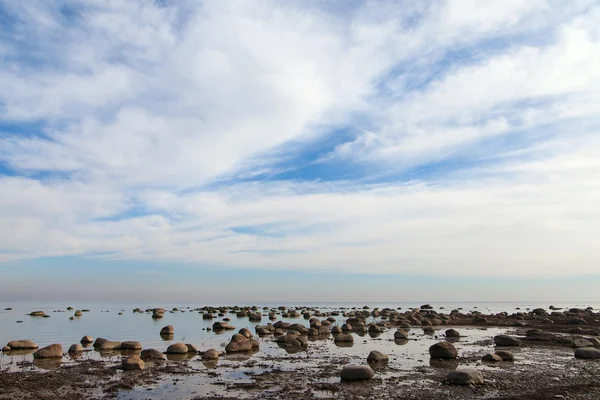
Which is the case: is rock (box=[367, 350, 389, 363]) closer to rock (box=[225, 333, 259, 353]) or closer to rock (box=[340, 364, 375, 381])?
rock (box=[340, 364, 375, 381])

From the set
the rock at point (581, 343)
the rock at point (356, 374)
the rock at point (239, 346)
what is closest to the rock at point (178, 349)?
the rock at point (239, 346)

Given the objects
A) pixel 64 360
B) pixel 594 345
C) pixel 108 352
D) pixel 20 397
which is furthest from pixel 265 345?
pixel 594 345

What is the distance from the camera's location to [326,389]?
1769 cm

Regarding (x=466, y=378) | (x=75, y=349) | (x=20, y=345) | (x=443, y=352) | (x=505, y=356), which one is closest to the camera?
(x=466, y=378)

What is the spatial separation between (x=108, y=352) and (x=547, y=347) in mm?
29365

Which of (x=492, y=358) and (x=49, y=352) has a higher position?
(x=49, y=352)

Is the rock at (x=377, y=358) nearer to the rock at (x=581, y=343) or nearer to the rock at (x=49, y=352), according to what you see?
the rock at (x=581, y=343)

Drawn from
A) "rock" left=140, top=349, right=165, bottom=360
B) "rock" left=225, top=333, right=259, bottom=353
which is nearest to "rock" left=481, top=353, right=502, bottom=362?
"rock" left=225, top=333, right=259, bottom=353

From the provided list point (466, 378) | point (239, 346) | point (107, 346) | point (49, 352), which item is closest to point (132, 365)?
point (49, 352)

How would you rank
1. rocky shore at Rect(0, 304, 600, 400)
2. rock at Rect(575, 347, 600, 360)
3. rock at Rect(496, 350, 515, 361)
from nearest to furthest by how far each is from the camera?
1. rocky shore at Rect(0, 304, 600, 400)
2. rock at Rect(496, 350, 515, 361)
3. rock at Rect(575, 347, 600, 360)

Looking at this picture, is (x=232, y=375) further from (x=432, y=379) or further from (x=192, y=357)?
(x=432, y=379)

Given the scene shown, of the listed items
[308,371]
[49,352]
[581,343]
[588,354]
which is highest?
[49,352]

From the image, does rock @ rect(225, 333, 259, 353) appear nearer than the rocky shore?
No

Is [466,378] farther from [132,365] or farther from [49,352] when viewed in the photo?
[49,352]
